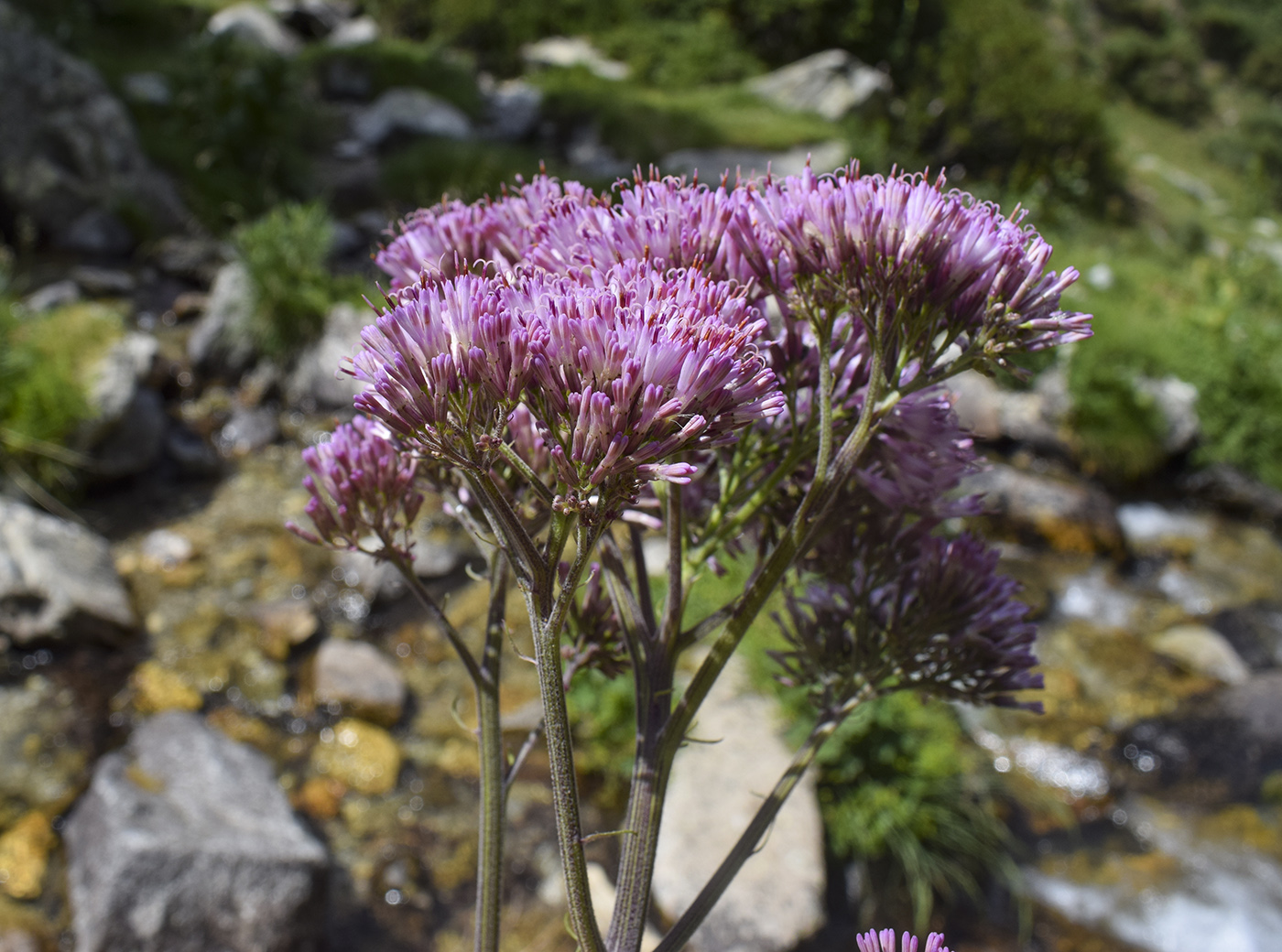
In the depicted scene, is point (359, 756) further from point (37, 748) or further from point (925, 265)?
point (925, 265)

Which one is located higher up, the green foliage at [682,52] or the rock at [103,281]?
the green foliage at [682,52]

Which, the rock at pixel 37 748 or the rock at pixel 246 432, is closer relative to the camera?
the rock at pixel 37 748

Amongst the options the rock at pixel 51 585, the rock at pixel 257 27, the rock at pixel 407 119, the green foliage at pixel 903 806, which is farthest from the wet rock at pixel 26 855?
the rock at pixel 257 27

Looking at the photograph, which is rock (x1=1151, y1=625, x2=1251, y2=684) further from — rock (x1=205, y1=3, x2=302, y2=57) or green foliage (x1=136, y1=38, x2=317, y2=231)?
rock (x1=205, y1=3, x2=302, y2=57)

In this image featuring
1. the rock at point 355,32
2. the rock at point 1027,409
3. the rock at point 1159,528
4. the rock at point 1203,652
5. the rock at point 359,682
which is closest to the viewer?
the rock at point 359,682

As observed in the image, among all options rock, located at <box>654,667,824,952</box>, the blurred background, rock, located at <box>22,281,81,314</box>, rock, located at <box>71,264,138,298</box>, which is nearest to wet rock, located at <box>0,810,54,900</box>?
the blurred background

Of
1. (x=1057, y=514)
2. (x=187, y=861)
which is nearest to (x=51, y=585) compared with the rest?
(x=187, y=861)

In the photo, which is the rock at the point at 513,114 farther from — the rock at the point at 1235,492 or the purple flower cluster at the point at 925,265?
the purple flower cluster at the point at 925,265
